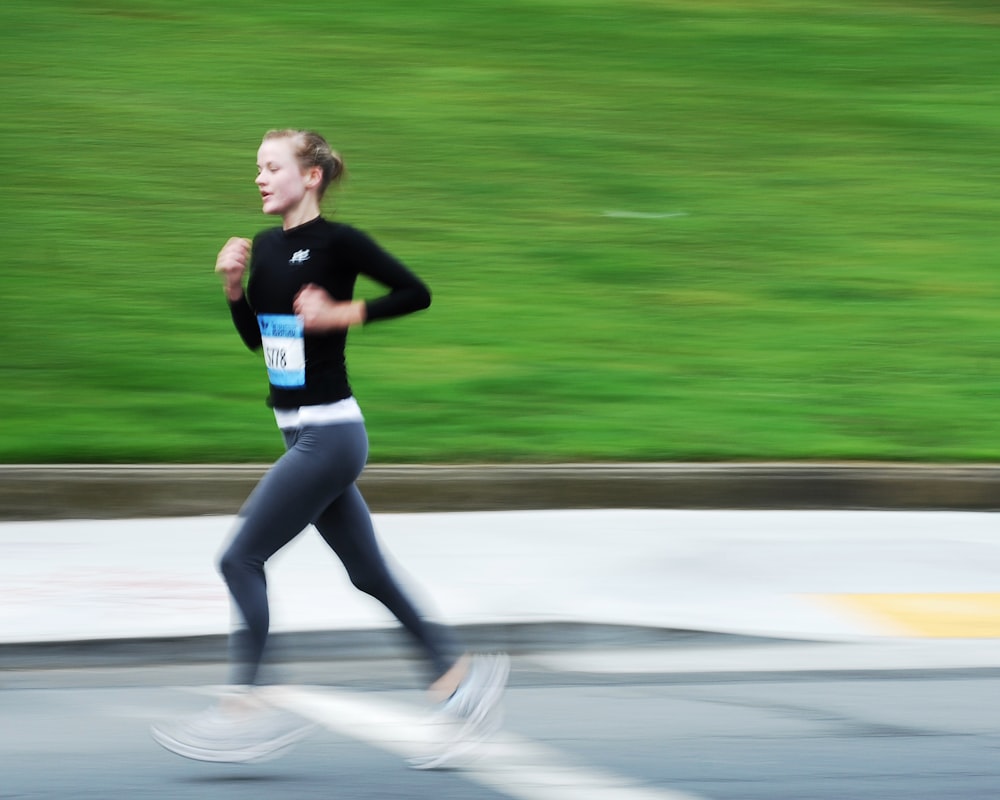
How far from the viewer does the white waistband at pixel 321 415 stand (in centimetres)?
444

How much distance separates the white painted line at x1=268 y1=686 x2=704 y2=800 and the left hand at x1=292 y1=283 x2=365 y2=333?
127cm

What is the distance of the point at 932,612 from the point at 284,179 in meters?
3.58

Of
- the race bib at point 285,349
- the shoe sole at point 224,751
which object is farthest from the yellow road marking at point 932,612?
the race bib at point 285,349

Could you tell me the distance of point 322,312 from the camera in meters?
4.34

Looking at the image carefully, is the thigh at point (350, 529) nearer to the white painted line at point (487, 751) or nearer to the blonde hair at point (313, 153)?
the white painted line at point (487, 751)

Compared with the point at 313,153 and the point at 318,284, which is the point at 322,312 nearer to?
the point at 318,284

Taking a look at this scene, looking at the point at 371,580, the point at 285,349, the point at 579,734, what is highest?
the point at 285,349

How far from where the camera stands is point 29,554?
7430mm

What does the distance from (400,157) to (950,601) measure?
8083 millimetres

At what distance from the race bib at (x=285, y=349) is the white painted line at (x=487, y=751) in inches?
44.7

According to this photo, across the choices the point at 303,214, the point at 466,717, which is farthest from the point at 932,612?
the point at 303,214

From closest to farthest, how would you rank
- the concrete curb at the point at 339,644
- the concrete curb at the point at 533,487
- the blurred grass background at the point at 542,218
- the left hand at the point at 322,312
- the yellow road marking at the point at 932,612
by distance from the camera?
1. the left hand at the point at 322,312
2. the concrete curb at the point at 339,644
3. the yellow road marking at the point at 932,612
4. the concrete curb at the point at 533,487
5. the blurred grass background at the point at 542,218

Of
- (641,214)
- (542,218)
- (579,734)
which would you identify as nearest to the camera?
(579,734)

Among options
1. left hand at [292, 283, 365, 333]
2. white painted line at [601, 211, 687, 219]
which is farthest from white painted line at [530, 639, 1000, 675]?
white painted line at [601, 211, 687, 219]
